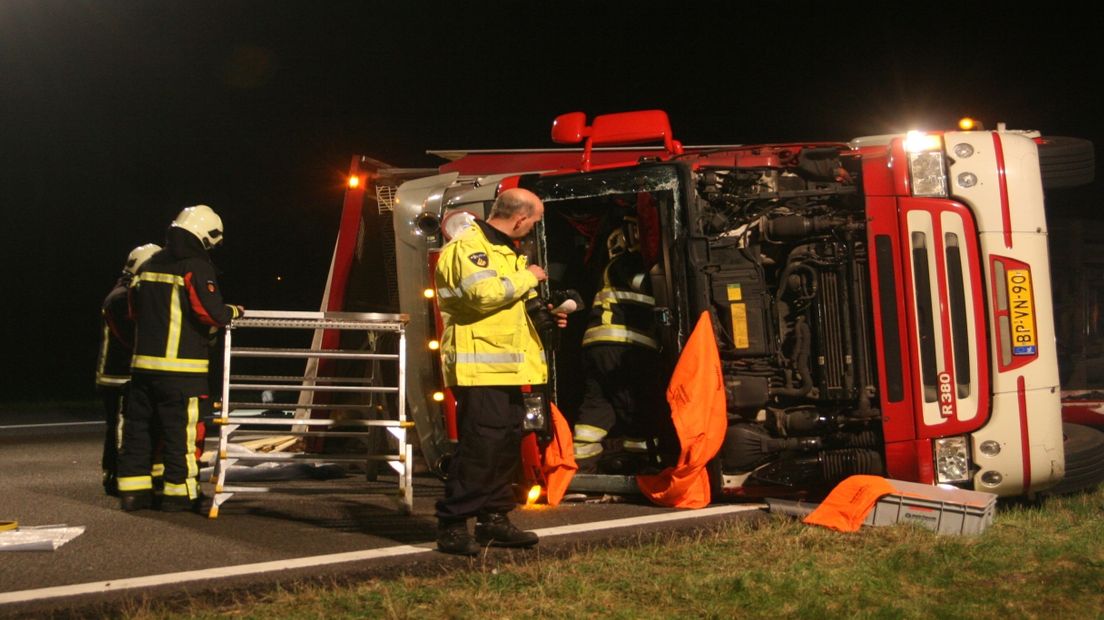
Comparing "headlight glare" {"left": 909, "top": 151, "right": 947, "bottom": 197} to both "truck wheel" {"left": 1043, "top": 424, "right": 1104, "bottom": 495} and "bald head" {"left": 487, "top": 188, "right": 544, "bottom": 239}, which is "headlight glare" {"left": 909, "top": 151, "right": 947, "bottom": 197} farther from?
"bald head" {"left": 487, "top": 188, "right": 544, "bottom": 239}

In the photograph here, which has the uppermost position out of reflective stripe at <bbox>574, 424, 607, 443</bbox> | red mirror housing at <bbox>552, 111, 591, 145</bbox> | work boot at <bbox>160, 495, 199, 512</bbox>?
red mirror housing at <bbox>552, 111, 591, 145</bbox>

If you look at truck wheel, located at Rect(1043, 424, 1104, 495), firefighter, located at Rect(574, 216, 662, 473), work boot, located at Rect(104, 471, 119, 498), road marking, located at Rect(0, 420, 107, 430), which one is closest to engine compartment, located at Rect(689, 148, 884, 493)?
firefighter, located at Rect(574, 216, 662, 473)

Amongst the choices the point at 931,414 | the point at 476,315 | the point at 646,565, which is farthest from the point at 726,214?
the point at 646,565

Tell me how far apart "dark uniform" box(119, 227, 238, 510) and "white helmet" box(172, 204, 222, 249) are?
5cm

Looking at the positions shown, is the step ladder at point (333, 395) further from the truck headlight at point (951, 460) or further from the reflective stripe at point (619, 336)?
the truck headlight at point (951, 460)

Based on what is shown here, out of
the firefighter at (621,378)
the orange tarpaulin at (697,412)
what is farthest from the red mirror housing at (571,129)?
the orange tarpaulin at (697,412)

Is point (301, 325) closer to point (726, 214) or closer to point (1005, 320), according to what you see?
point (726, 214)

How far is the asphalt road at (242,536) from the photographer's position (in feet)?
12.7

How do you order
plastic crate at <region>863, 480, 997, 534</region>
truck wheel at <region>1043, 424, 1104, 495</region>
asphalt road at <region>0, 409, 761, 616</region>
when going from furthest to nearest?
1. truck wheel at <region>1043, 424, 1104, 495</region>
2. plastic crate at <region>863, 480, 997, 534</region>
3. asphalt road at <region>0, 409, 761, 616</region>

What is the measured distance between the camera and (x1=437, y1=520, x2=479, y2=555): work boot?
4340 millimetres

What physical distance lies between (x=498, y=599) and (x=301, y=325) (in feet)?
8.50

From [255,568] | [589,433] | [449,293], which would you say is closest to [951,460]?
[589,433]

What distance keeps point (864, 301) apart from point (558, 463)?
6.27 ft

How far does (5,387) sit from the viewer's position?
19.2 meters
